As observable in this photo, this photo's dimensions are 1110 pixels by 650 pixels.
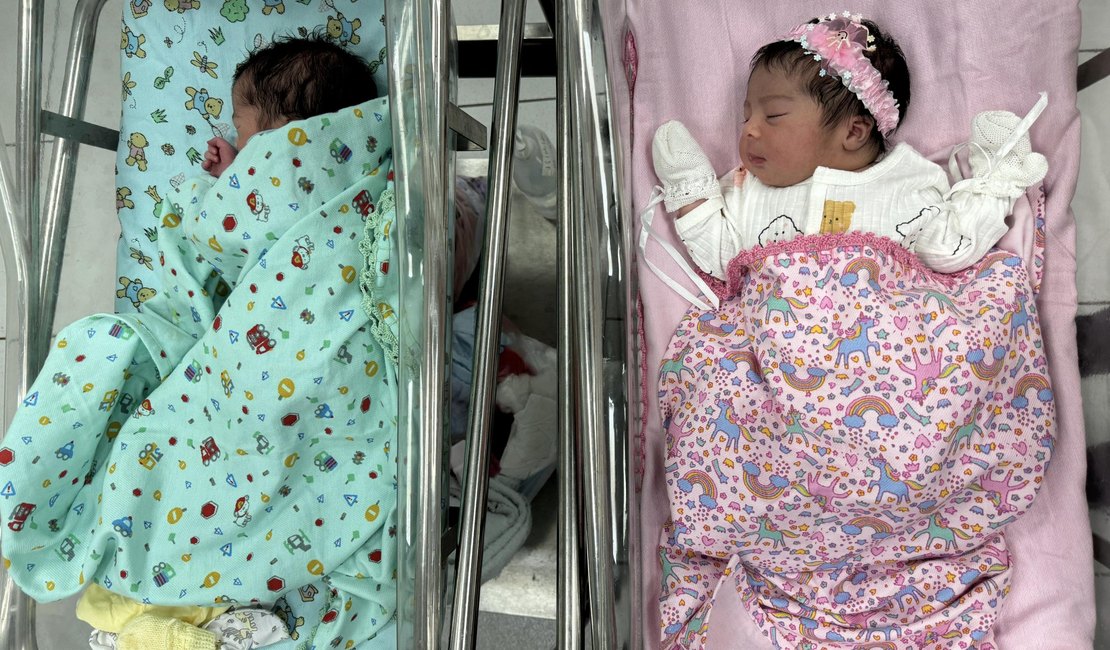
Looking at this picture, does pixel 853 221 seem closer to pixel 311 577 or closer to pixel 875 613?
pixel 875 613

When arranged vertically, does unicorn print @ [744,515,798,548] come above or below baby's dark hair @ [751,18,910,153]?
below

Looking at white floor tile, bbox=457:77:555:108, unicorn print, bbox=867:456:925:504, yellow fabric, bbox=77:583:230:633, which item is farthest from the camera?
white floor tile, bbox=457:77:555:108

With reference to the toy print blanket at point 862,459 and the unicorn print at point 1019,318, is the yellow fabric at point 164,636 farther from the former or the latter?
the unicorn print at point 1019,318

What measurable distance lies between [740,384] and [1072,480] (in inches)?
15.4

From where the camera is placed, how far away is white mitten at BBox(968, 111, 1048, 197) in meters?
0.98

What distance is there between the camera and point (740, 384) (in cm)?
95

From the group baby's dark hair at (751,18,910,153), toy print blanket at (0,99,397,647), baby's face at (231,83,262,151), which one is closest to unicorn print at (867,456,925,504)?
baby's dark hair at (751,18,910,153)

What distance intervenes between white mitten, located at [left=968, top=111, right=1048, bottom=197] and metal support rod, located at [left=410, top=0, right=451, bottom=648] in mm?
645

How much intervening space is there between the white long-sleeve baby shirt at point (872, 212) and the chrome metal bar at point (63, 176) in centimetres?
84

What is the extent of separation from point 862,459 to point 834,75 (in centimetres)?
46

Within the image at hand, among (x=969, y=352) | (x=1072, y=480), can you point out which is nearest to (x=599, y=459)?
(x=969, y=352)

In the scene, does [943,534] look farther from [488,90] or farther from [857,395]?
[488,90]

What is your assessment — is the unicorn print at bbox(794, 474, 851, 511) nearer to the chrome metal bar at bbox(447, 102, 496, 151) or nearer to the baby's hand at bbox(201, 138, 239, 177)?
the chrome metal bar at bbox(447, 102, 496, 151)

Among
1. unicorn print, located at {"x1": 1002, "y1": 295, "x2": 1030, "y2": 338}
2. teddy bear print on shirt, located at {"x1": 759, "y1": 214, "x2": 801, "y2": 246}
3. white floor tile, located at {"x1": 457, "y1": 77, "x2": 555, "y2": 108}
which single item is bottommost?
unicorn print, located at {"x1": 1002, "y1": 295, "x2": 1030, "y2": 338}
